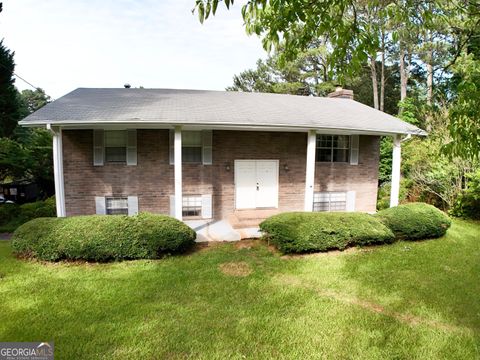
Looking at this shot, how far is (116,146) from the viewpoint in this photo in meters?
10.7

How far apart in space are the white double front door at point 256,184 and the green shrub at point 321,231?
3443mm

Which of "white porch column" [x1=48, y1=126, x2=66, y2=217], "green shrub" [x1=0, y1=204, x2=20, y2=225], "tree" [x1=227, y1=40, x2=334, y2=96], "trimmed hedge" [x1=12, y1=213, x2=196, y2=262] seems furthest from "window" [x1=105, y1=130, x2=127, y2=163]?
"tree" [x1=227, y1=40, x2=334, y2=96]

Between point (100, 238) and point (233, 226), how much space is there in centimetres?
435

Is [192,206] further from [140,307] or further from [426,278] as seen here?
[426,278]

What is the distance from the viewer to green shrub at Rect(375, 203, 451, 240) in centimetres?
888

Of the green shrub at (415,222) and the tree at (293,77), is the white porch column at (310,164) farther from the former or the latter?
the tree at (293,77)

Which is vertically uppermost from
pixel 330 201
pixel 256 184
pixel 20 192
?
pixel 256 184

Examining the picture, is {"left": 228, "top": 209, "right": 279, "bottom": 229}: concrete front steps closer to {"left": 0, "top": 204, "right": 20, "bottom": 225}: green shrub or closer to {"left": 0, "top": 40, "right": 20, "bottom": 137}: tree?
{"left": 0, "top": 204, "right": 20, "bottom": 225}: green shrub

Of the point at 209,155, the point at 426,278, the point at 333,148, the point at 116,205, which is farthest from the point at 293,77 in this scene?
the point at 426,278

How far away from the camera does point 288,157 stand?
12047mm

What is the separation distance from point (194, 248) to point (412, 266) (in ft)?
17.3

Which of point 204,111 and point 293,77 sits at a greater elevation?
point 293,77

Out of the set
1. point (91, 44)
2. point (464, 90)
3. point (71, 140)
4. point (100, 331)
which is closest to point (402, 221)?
point (464, 90)

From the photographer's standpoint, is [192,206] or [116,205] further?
[192,206]
